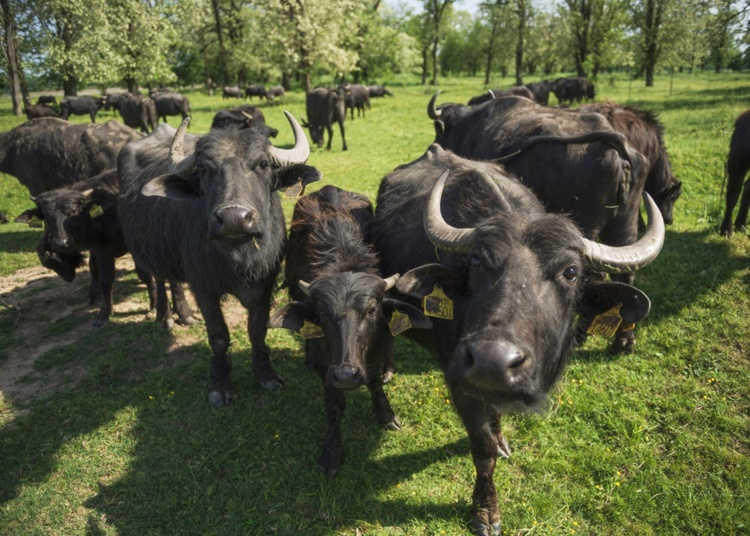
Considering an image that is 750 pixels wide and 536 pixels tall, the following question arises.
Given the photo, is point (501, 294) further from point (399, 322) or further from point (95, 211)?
point (95, 211)

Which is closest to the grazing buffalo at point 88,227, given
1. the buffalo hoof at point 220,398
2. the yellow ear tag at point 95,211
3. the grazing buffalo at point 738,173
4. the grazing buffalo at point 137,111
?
the yellow ear tag at point 95,211

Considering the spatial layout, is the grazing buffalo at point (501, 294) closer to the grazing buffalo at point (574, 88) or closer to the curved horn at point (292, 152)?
the curved horn at point (292, 152)

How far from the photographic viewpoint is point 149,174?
223 inches

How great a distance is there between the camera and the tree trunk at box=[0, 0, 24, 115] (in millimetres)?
17172

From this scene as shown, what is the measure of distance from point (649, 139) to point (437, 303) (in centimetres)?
505

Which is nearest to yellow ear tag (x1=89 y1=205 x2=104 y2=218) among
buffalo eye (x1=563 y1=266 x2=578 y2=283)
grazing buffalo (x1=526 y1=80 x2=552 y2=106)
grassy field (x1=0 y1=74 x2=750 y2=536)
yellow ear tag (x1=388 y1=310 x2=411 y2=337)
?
grassy field (x1=0 y1=74 x2=750 y2=536)

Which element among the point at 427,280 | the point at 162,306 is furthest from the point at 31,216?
the point at 427,280

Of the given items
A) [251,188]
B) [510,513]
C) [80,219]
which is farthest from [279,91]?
[510,513]

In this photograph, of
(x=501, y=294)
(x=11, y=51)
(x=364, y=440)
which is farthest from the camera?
(x=11, y=51)

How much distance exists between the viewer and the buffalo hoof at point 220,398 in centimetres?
459

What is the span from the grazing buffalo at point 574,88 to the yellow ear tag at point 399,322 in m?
26.1

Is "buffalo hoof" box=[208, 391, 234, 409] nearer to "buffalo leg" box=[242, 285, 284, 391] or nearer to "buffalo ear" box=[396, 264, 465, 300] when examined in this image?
"buffalo leg" box=[242, 285, 284, 391]

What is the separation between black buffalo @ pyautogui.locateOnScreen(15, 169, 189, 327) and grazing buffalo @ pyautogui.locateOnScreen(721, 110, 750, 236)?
8.76 meters

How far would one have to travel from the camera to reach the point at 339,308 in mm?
3281
